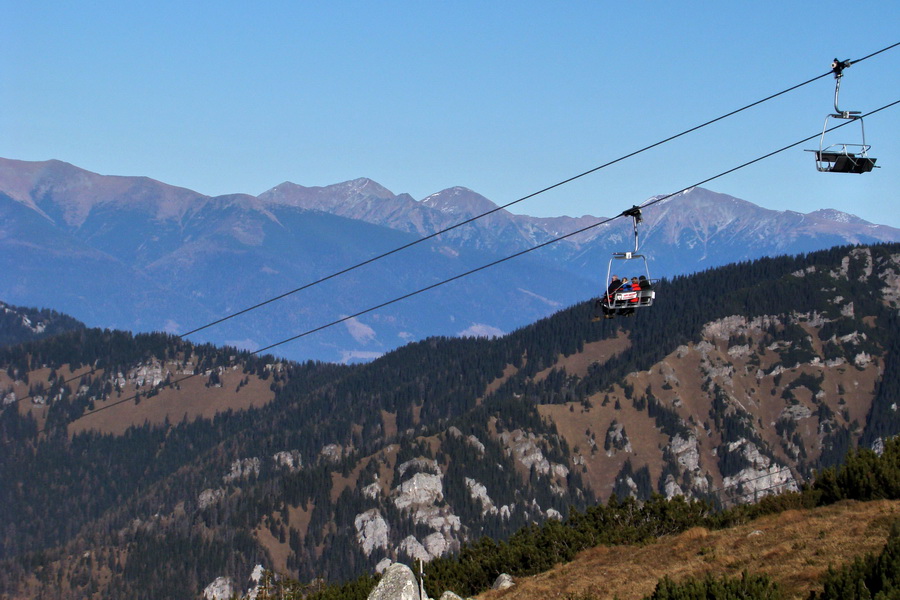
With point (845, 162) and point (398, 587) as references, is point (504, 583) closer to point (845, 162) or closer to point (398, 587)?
point (398, 587)

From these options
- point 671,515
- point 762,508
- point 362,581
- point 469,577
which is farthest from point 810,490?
point 362,581

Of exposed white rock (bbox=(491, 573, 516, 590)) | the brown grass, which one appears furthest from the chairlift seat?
exposed white rock (bbox=(491, 573, 516, 590))

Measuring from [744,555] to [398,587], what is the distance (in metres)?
20.1

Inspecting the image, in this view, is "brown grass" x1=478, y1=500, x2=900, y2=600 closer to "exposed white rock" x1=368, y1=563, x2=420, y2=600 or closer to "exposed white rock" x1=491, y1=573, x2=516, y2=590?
"exposed white rock" x1=491, y1=573, x2=516, y2=590

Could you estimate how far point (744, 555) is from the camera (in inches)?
2537

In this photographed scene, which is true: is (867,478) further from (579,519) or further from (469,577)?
(579,519)

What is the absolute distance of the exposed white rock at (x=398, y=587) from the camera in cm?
6219

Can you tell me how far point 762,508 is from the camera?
8688cm

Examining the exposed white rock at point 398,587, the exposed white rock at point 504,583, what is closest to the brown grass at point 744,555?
the exposed white rock at point 504,583

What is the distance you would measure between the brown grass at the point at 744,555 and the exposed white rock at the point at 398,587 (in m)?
8.82

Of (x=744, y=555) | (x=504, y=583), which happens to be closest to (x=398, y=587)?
(x=504, y=583)

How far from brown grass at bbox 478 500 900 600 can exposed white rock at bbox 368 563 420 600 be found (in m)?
8.82

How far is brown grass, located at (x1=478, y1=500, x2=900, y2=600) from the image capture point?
59.0m

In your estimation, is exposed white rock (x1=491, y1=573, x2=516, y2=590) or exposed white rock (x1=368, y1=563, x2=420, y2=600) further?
exposed white rock (x1=491, y1=573, x2=516, y2=590)
